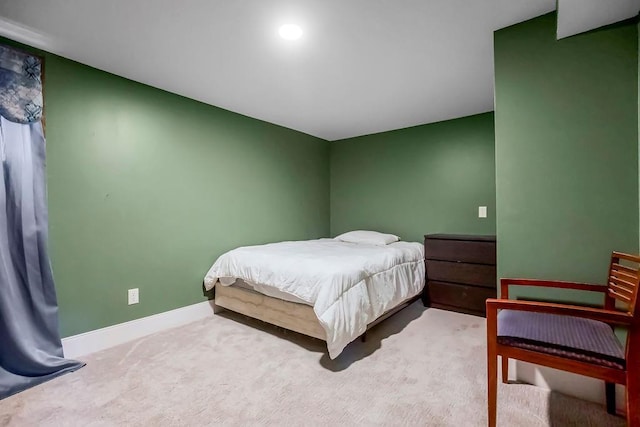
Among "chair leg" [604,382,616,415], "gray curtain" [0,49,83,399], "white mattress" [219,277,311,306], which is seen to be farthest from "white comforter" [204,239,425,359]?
"chair leg" [604,382,616,415]

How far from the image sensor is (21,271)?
182cm

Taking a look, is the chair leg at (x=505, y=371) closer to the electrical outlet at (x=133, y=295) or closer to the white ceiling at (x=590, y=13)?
the white ceiling at (x=590, y=13)

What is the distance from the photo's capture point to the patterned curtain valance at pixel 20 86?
1.78 m

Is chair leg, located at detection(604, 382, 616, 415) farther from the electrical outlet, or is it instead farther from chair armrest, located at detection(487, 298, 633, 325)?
the electrical outlet

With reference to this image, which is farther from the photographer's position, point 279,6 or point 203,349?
point 203,349

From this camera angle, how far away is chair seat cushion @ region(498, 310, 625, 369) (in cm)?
110

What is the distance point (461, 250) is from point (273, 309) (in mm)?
1959

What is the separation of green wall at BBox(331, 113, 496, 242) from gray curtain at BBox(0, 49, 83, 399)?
3.40 m

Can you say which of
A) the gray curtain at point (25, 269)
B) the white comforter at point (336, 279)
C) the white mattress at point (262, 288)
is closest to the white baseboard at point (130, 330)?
the gray curtain at point (25, 269)

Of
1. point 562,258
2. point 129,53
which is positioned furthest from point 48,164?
point 562,258

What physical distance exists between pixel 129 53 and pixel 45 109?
70cm

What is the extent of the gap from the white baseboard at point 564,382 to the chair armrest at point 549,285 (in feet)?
1.57

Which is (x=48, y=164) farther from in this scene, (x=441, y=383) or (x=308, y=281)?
(x=441, y=383)

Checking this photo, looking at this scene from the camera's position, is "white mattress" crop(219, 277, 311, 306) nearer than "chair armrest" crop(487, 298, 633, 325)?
No
